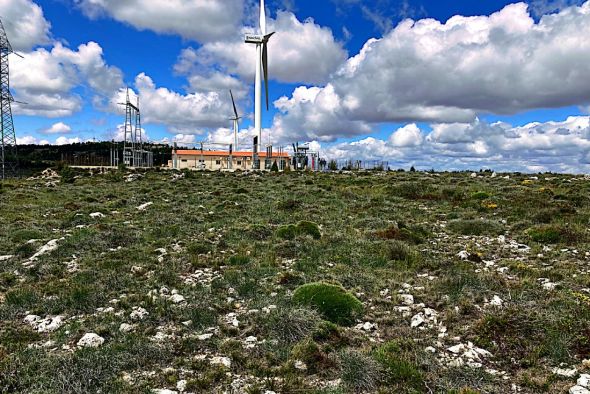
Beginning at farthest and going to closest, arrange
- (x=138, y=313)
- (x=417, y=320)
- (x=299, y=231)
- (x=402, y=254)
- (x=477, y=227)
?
(x=477, y=227) → (x=299, y=231) → (x=402, y=254) → (x=138, y=313) → (x=417, y=320)

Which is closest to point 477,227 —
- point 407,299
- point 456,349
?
point 407,299

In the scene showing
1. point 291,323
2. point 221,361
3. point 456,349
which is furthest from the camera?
point 291,323

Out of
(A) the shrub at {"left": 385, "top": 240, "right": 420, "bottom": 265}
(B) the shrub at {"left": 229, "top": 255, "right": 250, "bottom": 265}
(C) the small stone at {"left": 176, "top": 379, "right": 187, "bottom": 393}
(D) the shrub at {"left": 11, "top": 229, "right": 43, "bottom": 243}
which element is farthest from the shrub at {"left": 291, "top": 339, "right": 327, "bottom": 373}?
(D) the shrub at {"left": 11, "top": 229, "right": 43, "bottom": 243}

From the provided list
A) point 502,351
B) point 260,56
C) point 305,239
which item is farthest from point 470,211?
point 260,56

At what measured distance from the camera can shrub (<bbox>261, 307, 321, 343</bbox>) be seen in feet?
29.2

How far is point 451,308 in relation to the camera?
1041 centimetres

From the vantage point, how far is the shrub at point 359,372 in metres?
7.25

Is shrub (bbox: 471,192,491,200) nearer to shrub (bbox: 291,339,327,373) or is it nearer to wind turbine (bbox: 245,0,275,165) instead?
shrub (bbox: 291,339,327,373)

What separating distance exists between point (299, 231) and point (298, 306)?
8.69 meters

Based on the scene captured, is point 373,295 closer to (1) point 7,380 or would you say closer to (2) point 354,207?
(1) point 7,380

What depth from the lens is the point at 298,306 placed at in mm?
10320

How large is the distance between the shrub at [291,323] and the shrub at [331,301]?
1.62ft

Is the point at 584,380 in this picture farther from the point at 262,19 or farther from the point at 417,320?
the point at 262,19

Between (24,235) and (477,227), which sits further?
(477,227)
